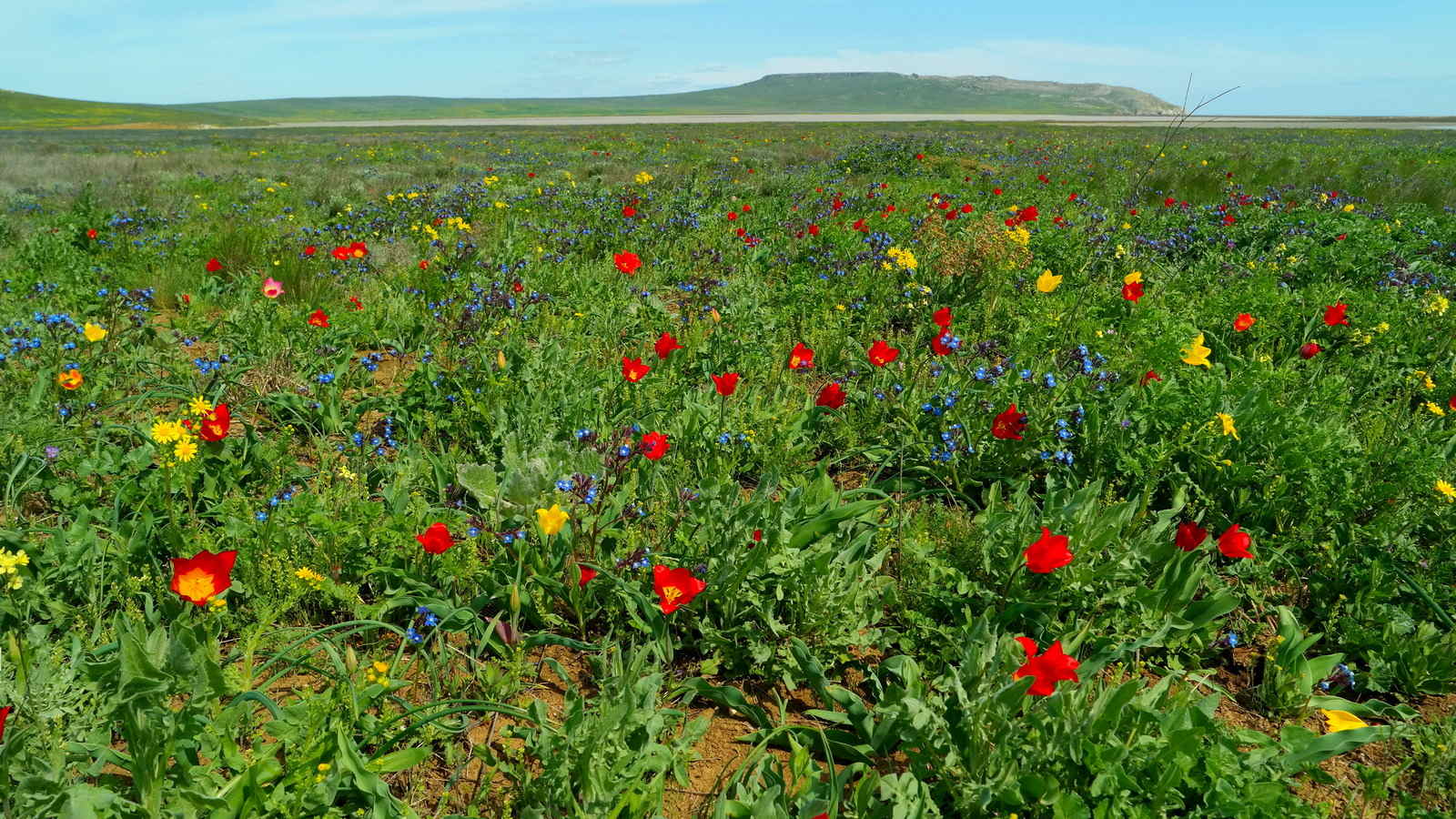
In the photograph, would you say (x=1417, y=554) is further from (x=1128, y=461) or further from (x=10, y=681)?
(x=10, y=681)

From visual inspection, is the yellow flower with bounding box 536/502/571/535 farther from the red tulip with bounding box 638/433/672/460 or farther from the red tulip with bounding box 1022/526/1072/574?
the red tulip with bounding box 1022/526/1072/574

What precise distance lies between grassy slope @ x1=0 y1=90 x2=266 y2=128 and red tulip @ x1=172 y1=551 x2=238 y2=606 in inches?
2938

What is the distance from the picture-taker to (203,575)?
1.85m

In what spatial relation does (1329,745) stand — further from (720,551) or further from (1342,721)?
(720,551)

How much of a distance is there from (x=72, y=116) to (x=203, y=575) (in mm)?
99313

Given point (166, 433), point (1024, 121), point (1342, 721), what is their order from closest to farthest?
point (1342, 721)
point (166, 433)
point (1024, 121)

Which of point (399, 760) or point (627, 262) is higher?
point (627, 262)

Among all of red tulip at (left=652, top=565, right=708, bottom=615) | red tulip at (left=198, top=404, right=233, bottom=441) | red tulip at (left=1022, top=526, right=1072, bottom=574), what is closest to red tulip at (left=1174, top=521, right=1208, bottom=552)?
red tulip at (left=1022, top=526, right=1072, bottom=574)

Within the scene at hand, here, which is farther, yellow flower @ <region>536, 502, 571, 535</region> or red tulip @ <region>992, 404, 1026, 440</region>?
red tulip @ <region>992, 404, 1026, 440</region>

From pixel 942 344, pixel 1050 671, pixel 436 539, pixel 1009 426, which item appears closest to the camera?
pixel 1050 671

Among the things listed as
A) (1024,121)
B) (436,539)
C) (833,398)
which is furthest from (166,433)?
(1024,121)

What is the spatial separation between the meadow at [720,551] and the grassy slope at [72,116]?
73.0 metres

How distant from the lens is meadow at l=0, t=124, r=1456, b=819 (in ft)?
5.58

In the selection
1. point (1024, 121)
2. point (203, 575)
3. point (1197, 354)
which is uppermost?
point (1024, 121)
